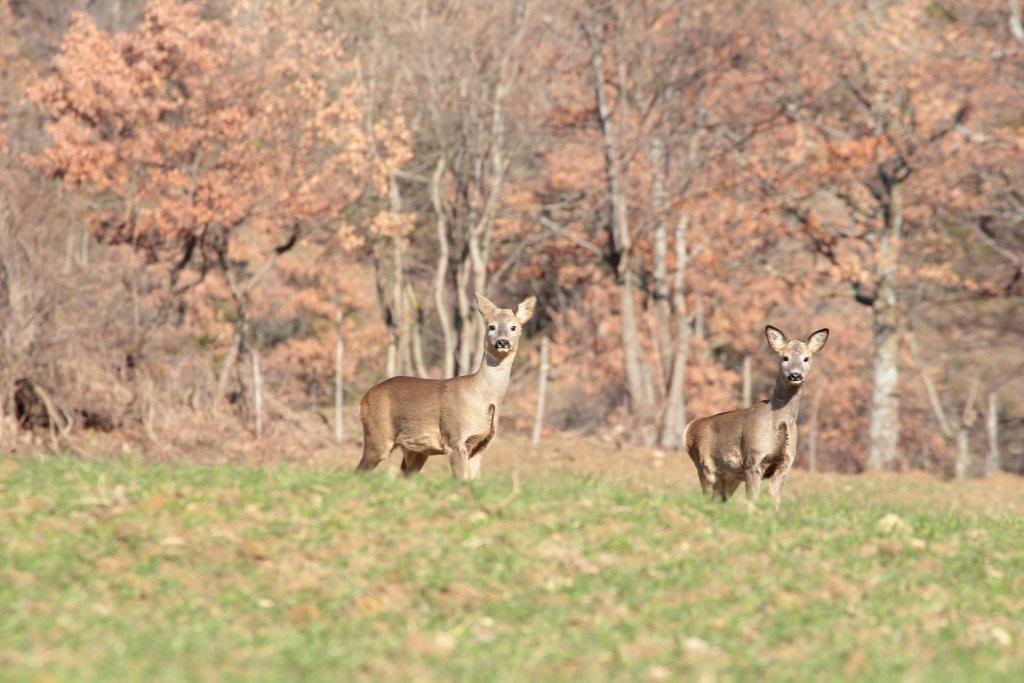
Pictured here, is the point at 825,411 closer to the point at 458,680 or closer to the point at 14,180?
the point at 14,180

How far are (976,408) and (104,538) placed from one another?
44079mm

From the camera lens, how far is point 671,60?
94.0 feet

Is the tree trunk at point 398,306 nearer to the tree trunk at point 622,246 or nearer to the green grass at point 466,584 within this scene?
the tree trunk at point 622,246

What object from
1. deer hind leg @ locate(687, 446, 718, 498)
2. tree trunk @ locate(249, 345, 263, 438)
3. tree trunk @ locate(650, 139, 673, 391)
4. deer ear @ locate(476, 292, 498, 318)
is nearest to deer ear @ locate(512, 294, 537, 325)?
deer ear @ locate(476, 292, 498, 318)

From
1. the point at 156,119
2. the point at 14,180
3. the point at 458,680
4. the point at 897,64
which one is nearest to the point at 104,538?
the point at 458,680

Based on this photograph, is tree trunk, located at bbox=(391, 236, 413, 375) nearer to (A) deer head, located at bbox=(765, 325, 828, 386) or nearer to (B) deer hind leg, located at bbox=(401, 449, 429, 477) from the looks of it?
(B) deer hind leg, located at bbox=(401, 449, 429, 477)

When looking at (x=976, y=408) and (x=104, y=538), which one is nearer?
(x=104, y=538)

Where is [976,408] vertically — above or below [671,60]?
below

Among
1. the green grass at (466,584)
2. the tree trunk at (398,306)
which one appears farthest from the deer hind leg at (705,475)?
the tree trunk at (398,306)

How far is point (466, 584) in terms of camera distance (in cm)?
852

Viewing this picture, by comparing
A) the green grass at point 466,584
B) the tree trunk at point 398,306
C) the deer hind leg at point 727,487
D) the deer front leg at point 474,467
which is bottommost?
the green grass at point 466,584

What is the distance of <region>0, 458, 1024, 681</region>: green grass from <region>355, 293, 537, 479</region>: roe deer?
101cm

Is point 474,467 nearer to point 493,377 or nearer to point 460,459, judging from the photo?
point 460,459

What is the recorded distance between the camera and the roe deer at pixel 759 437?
11797 millimetres
